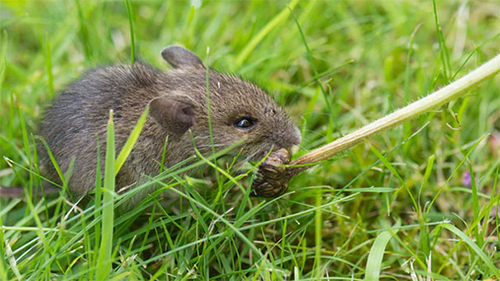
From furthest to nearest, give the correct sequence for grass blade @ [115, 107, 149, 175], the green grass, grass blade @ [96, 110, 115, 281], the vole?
the vole
the green grass
grass blade @ [115, 107, 149, 175]
grass blade @ [96, 110, 115, 281]

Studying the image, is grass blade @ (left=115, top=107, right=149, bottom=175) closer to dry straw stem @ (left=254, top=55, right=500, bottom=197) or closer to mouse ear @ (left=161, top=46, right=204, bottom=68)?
dry straw stem @ (left=254, top=55, right=500, bottom=197)

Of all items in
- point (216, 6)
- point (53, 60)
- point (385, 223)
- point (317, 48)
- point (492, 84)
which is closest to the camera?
point (385, 223)

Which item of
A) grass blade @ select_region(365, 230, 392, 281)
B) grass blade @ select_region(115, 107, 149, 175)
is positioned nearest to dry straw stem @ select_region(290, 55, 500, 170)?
grass blade @ select_region(365, 230, 392, 281)

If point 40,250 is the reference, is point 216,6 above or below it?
above

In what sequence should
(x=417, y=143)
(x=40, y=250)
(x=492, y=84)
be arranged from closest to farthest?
(x=40, y=250) → (x=417, y=143) → (x=492, y=84)

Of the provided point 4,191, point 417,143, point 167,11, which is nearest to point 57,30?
point 167,11

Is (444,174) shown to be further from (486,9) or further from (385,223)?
(486,9)
